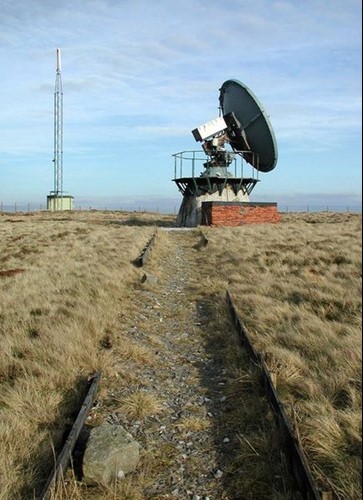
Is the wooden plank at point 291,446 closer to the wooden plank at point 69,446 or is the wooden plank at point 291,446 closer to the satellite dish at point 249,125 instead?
the wooden plank at point 69,446

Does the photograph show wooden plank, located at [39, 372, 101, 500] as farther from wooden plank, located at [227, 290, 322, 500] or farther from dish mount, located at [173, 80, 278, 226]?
dish mount, located at [173, 80, 278, 226]

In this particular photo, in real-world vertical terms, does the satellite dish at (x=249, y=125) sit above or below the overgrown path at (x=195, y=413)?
above

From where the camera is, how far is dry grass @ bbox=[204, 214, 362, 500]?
8.70 feet

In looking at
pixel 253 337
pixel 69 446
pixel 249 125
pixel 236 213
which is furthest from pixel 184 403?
pixel 249 125

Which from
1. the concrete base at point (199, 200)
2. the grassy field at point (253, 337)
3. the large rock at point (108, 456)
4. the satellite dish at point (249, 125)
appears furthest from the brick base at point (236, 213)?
the large rock at point (108, 456)

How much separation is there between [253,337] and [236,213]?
2382 centimetres

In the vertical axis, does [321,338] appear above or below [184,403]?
above

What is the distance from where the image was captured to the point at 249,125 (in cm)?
3195

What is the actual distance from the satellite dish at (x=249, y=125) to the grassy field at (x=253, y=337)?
17696 mm

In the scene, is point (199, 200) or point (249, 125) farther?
point (199, 200)

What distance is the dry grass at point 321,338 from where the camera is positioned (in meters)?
2.65

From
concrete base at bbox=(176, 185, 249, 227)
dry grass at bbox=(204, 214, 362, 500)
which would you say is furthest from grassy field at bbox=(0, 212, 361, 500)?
concrete base at bbox=(176, 185, 249, 227)

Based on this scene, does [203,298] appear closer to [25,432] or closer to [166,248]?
[25,432]

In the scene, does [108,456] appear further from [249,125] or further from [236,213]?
[249,125]
